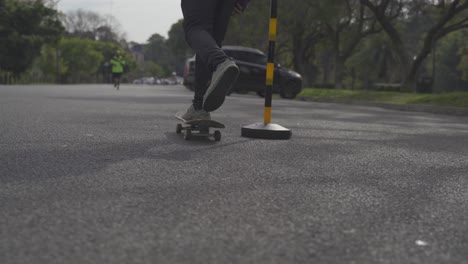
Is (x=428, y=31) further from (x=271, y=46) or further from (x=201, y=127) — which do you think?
(x=201, y=127)

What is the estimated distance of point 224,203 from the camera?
2270 mm

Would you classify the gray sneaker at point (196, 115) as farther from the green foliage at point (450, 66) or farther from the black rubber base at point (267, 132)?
the green foliage at point (450, 66)

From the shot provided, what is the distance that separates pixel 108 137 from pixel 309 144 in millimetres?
1769

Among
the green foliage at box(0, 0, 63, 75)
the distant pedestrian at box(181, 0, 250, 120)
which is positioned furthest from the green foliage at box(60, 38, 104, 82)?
the distant pedestrian at box(181, 0, 250, 120)

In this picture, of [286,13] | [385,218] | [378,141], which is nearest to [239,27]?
[286,13]

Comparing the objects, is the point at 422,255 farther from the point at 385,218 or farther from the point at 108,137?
the point at 108,137

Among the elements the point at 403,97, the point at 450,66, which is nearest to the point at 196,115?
the point at 403,97

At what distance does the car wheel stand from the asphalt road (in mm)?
17057

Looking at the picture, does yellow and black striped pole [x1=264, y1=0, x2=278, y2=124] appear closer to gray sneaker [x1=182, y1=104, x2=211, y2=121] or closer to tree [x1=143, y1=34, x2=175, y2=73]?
gray sneaker [x1=182, y1=104, x2=211, y2=121]

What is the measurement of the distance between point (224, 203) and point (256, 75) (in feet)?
59.9

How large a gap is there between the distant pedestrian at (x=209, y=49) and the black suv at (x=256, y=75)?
15.1m

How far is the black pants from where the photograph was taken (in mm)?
4117

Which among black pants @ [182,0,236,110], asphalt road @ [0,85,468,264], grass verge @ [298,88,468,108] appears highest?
black pants @ [182,0,236,110]

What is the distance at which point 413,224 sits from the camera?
2070 millimetres
